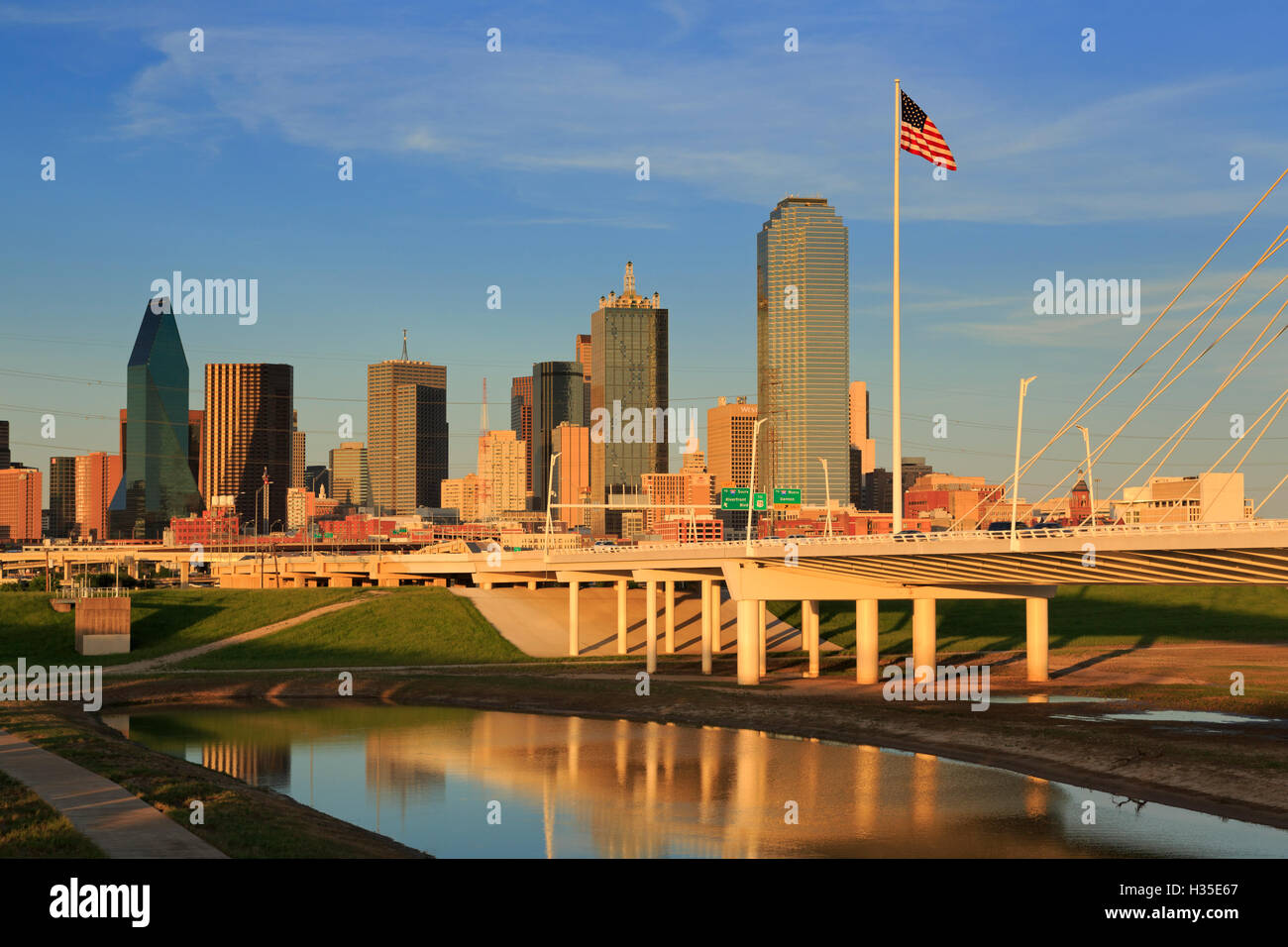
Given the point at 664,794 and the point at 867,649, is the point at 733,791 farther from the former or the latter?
→ the point at 867,649

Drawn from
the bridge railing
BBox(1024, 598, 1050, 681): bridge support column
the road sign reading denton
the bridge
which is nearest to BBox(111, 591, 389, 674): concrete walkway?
the bridge

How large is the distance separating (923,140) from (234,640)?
211 feet

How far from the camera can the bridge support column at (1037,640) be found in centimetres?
7406

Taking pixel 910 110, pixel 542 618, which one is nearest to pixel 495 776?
pixel 910 110

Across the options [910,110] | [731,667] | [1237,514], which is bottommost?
[731,667]

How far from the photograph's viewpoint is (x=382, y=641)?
96.0 m

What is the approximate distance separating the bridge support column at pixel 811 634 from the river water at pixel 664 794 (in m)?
22.5

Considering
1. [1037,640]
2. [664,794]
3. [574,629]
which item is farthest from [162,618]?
[664,794]

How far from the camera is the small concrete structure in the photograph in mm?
88625

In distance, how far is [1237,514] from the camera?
5047 centimetres

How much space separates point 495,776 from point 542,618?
61.0 m
